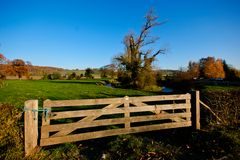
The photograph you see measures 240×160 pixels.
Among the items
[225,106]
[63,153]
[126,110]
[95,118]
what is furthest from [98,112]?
[225,106]

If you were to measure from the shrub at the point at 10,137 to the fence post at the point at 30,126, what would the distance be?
0.17m

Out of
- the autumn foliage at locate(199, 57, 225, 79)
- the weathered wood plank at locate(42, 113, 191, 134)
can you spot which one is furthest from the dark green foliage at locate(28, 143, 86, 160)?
the autumn foliage at locate(199, 57, 225, 79)

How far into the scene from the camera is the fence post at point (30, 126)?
494cm

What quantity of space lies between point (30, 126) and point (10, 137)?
0.54 metres

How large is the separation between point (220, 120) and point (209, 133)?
166 centimetres

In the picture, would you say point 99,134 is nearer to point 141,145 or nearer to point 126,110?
point 126,110

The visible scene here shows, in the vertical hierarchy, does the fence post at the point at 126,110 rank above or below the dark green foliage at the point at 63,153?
above

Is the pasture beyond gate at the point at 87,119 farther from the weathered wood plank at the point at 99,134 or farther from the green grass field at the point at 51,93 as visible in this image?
the green grass field at the point at 51,93

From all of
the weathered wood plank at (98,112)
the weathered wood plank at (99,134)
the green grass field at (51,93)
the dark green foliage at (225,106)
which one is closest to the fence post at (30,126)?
the weathered wood plank at (99,134)

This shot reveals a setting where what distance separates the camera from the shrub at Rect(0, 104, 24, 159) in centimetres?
441

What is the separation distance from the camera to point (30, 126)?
197 inches

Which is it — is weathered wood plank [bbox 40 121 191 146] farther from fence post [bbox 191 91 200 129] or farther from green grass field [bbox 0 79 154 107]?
green grass field [bbox 0 79 154 107]

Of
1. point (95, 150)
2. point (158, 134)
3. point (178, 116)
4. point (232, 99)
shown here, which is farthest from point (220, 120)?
point (95, 150)

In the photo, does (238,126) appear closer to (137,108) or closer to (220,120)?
(220,120)
